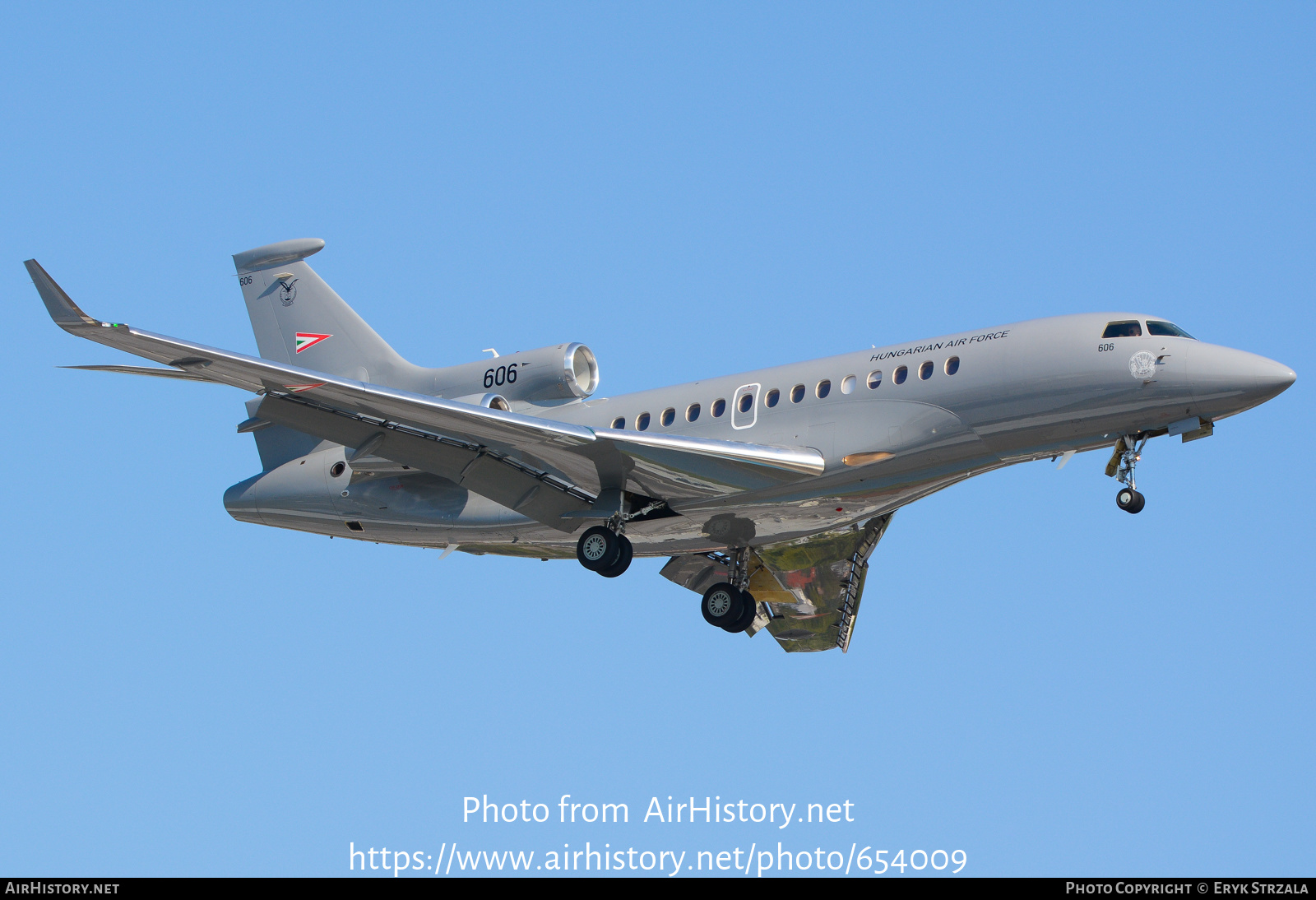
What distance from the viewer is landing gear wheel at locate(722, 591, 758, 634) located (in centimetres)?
2552

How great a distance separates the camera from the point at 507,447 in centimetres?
2253

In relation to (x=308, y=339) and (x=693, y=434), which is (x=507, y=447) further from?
(x=308, y=339)

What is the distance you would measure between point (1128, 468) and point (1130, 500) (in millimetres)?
608

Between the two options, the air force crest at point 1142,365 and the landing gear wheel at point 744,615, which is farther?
the landing gear wheel at point 744,615

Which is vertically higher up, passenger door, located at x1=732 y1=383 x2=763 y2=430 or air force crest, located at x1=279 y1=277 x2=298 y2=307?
air force crest, located at x1=279 y1=277 x2=298 y2=307

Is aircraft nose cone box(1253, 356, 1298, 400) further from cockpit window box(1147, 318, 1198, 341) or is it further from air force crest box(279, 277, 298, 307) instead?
air force crest box(279, 277, 298, 307)

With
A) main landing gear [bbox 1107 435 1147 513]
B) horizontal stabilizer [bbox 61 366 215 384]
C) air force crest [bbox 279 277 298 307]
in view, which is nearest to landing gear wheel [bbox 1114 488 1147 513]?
main landing gear [bbox 1107 435 1147 513]

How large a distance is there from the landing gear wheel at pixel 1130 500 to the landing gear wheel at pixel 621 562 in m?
7.19

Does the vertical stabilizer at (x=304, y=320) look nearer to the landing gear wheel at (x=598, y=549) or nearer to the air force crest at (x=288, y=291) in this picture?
the air force crest at (x=288, y=291)

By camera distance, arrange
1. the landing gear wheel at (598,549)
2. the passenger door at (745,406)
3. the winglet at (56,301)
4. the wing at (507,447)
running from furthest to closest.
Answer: the landing gear wheel at (598,549)
the passenger door at (745,406)
the wing at (507,447)
the winglet at (56,301)

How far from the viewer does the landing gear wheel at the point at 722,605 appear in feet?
83.7

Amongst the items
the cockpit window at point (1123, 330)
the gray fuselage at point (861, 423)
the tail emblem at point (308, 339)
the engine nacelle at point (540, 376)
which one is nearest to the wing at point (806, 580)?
the gray fuselage at point (861, 423)

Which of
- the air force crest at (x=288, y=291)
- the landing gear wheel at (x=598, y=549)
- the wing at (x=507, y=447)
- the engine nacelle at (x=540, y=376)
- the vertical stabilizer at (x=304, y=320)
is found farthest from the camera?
the air force crest at (x=288, y=291)

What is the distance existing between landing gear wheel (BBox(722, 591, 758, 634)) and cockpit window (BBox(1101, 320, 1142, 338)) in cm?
786
